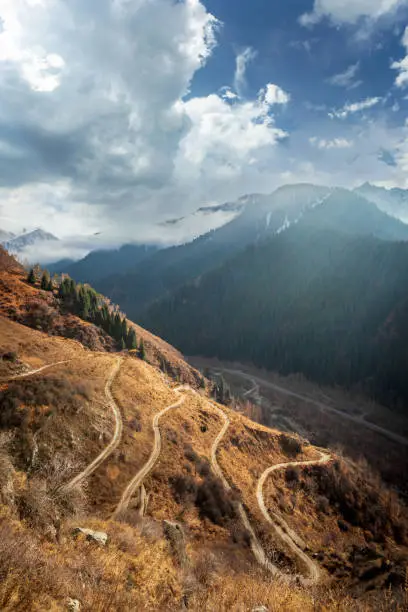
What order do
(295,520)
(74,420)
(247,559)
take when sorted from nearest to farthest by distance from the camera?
(247,559), (74,420), (295,520)

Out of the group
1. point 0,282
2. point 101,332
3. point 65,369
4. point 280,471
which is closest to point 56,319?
point 101,332

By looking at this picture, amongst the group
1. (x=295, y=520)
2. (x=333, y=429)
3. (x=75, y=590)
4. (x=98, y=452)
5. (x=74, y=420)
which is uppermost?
(x=75, y=590)

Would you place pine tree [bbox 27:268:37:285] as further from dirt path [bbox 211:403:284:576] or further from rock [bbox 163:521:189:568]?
rock [bbox 163:521:189:568]

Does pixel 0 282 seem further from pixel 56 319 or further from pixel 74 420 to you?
pixel 74 420

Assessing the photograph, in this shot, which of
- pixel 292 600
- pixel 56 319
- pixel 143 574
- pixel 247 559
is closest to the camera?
pixel 292 600

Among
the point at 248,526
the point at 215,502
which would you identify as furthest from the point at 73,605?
the point at 248,526

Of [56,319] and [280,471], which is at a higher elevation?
[56,319]

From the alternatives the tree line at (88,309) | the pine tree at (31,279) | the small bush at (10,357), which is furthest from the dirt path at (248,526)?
the pine tree at (31,279)
